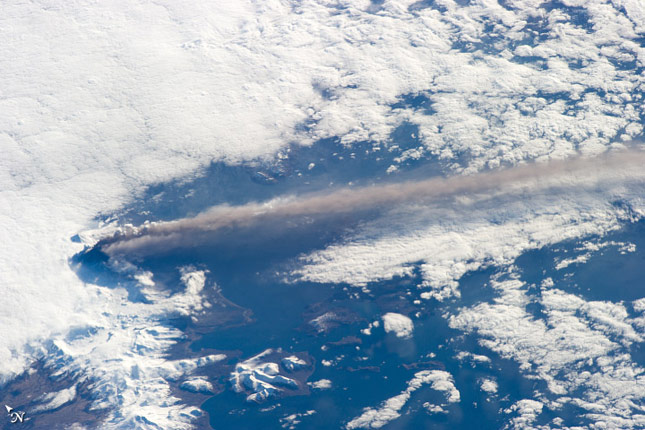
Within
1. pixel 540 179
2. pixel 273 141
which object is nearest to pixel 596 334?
pixel 540 179

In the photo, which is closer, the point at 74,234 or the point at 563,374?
the point at 563,374

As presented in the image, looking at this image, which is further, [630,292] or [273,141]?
[273,141]

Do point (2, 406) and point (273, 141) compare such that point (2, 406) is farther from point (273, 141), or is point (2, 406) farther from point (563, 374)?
point (563, 374)

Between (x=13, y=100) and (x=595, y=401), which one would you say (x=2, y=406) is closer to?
(x=13, y=100)

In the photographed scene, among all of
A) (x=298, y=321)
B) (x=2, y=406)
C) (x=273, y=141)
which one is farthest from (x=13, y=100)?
(x=298, y=321)

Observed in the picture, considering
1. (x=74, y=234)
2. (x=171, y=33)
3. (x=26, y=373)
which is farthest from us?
(x=171, y=33)

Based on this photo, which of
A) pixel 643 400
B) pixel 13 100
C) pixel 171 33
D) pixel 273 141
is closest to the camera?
pixel 643 400

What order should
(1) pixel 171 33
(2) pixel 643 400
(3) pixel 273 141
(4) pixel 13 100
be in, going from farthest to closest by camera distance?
(1) pixel 171 33, (4) pixel 13 100, (3) pixel 273 141, (2) pixel 643 400

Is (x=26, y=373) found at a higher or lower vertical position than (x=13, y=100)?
lower

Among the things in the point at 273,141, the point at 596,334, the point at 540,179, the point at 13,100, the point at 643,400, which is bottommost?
the point at 643,400
